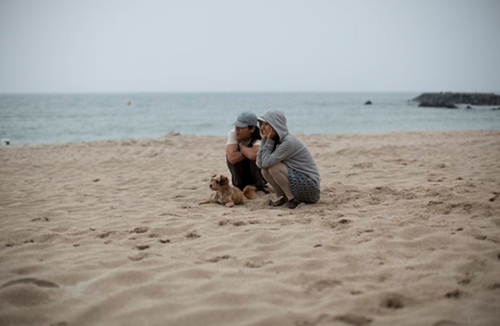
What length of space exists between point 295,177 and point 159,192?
2.35 meters

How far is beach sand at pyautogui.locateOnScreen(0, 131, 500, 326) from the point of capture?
90.0 inches

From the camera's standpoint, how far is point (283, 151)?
4.62 meters

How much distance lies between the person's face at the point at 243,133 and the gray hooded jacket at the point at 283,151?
1.90 ft

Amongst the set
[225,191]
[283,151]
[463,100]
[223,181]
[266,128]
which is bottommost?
[225,191]

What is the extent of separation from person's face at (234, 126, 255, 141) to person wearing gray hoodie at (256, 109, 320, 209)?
0.53m

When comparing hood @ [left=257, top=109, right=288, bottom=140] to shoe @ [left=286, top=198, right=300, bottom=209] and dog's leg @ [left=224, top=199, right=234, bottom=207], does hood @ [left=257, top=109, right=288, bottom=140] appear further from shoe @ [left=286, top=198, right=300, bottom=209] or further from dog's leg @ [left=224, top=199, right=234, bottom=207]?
dog's leg @ [left=224, top=199, right=234, bottom=207]

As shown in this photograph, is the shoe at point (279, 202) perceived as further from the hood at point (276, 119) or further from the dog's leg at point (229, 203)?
the hood at point (276, 119)

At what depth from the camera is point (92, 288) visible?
8.52ft

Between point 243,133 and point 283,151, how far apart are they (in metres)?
0.93

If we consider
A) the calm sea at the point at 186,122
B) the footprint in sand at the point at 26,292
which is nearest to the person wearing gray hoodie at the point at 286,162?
the footprint in sand at the point at 26,292

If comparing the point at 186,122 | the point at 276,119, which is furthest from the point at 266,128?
the point at 186,122

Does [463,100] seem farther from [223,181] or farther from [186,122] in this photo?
[223,181]


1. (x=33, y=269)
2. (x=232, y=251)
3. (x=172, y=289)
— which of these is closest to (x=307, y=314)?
(x=172, y=289)

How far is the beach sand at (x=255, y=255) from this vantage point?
2.29 m
